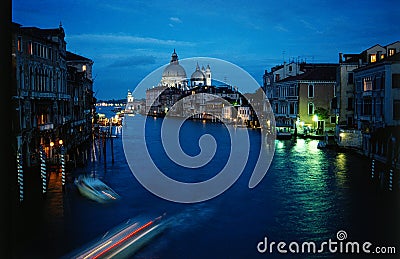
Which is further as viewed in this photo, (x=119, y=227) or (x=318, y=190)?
(x=318, y=190)

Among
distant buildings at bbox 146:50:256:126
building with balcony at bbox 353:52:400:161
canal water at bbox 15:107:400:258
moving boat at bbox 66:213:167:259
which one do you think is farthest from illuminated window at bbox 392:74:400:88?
distant buildings at bbox 146:50:256:126

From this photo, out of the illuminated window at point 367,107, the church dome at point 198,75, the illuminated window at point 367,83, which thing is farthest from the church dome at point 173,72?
the illuminated window at point 367,107

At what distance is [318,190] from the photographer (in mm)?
7695

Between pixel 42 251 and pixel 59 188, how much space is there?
3.00 m

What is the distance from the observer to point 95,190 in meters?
7.48

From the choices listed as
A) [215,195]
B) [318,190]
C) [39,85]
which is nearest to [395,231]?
[318,190]

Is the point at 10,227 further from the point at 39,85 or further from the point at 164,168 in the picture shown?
the point at 164,168

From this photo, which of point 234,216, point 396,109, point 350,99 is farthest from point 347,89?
point 234,216

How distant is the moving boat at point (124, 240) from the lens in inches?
175

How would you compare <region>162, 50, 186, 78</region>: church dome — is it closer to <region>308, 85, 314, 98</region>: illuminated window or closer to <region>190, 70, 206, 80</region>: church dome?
<region>190, 70, 206, 80</region>: church dome

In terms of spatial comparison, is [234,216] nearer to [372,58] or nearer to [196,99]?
[372,58]

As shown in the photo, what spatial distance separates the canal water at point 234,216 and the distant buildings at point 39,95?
86cm

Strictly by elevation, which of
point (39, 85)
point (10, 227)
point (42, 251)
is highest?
point (39, 85)

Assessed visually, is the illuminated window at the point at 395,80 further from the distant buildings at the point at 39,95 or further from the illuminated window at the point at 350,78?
the distant buildings at the point at 39,95
